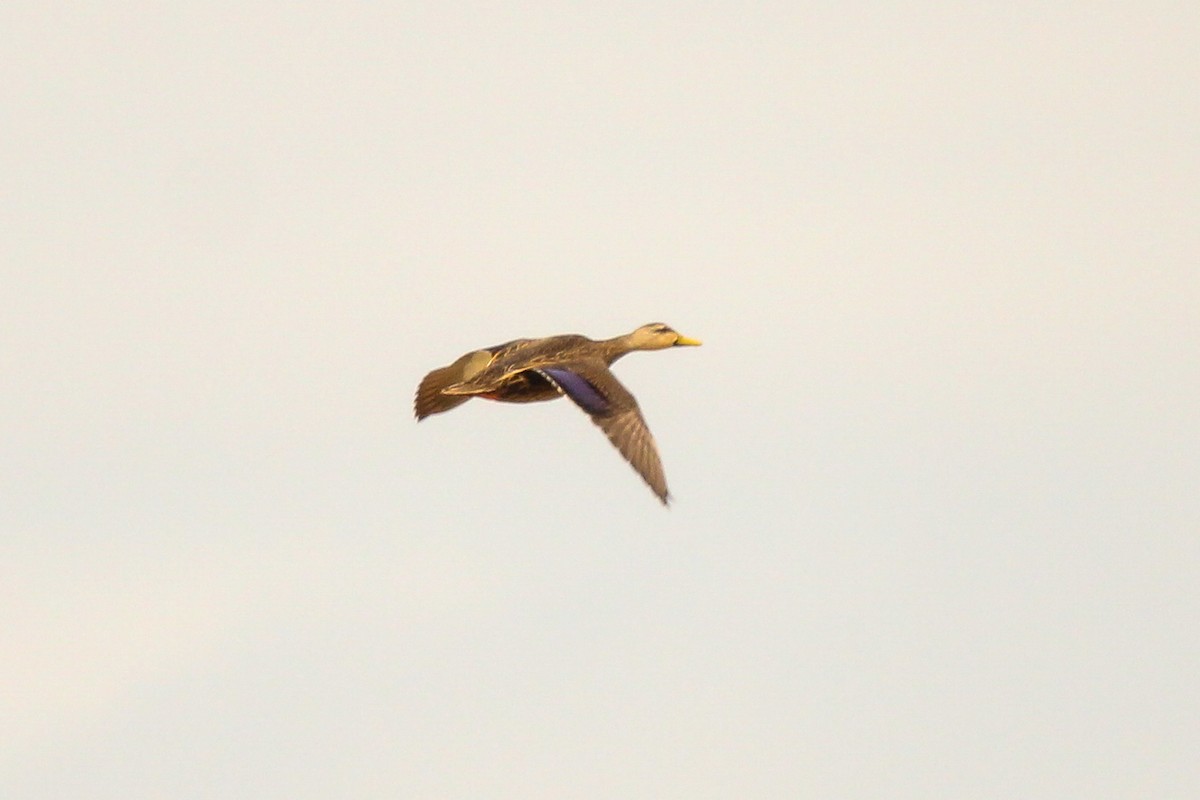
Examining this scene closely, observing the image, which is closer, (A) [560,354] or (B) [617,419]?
(B) [617,419]

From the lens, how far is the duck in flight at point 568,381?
3728 centimetres

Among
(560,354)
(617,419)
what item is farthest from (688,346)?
(617,419)

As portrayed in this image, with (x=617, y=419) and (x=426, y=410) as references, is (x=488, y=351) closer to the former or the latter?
(x=426, y=410)

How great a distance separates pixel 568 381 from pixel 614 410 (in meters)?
1.35

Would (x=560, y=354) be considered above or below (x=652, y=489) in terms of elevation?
above

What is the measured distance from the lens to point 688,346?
1709 inches

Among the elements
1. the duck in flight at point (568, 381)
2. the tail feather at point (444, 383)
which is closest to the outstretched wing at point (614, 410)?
the duck in flight at point (568, 381)

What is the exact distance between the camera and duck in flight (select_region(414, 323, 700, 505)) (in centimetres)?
3728

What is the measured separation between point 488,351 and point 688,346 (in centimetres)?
349

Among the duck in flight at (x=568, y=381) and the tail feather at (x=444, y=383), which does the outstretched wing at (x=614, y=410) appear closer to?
the duck in flight at (x=568, y=381)

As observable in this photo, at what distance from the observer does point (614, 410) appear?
37844mm

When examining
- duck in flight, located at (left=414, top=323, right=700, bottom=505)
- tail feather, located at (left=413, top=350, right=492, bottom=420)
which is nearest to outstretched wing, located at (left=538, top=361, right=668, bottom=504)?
duck in flight, located at (left=414, top=323, right=700, bottom=505)

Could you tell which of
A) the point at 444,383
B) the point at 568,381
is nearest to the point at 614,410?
the point at 568,381

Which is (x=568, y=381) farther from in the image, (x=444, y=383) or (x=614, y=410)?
(x=444, y=383)
